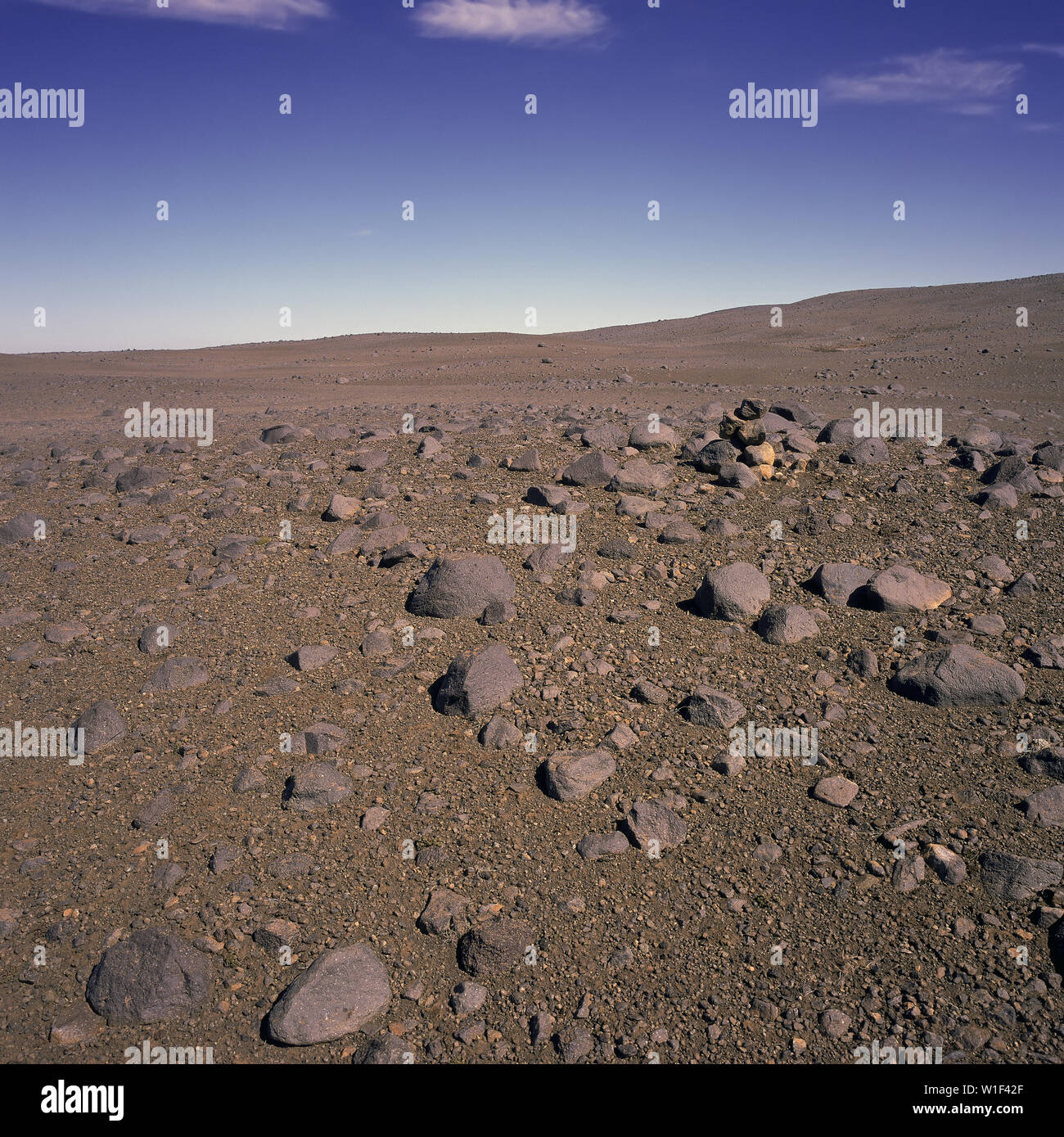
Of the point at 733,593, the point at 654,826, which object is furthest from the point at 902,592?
the point at 654,826

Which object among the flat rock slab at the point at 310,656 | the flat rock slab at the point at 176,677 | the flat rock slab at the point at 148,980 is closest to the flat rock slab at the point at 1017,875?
the flat rock slab at the point at 148,980

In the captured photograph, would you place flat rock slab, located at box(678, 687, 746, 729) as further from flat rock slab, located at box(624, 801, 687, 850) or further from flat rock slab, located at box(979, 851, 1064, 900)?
flat rock slab, located at box(979, 851, 1064, 900)

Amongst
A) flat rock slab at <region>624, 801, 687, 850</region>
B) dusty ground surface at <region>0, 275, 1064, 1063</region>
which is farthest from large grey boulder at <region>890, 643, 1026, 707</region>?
flat rock slab at <region>624, 801, 687, 850</region>

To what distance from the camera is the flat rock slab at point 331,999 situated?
2794 mm

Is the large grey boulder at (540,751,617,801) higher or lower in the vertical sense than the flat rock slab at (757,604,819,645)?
lower

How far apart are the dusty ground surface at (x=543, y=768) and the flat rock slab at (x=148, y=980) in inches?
0.5

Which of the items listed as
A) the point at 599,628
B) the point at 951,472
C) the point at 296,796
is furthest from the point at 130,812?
the point at 951,472

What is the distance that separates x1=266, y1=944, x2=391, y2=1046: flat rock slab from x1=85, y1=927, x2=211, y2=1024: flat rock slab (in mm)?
372

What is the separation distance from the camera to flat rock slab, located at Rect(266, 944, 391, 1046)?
9.17 ft

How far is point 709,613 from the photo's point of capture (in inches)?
191

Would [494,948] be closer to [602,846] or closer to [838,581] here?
[602,846]

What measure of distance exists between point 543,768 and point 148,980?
6.23 feet

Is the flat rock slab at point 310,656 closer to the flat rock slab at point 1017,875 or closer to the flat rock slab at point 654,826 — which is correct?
the flat rock slab at point 654,826

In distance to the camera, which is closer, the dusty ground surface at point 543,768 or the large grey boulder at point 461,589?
the dusty ground surface at point 543,768
